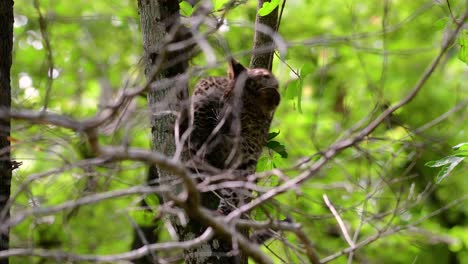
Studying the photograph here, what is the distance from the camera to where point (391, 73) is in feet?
39.4

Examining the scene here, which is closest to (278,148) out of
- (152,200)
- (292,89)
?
(292,89)

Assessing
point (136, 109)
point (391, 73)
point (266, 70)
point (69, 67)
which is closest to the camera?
point (136, 109)

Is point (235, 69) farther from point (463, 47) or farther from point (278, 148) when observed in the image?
point (463, 47)

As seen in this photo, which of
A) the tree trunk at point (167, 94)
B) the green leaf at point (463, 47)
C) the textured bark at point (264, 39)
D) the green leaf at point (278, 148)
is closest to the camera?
the tree trunk at point (167, 94)

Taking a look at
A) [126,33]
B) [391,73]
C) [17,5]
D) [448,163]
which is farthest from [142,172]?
[448,163]

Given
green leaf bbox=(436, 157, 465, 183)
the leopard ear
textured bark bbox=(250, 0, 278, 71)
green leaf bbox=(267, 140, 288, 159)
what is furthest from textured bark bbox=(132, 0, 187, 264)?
green leaf bbox=(436, 157, 465, 183)

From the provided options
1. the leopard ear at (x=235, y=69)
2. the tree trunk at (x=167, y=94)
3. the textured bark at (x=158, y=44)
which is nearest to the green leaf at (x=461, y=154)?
the tree trunk at (x=167, y=94)

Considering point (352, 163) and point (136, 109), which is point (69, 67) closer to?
point (352, 163)

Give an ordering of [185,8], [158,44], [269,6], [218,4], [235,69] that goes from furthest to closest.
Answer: [235,69] → [185,8] → [218,4] → [269,6] → [158,44]

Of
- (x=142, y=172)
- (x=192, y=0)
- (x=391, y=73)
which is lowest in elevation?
(x=142, y=172)

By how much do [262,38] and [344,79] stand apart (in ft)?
23.3

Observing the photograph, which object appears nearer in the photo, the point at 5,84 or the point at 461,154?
the point at 5,84

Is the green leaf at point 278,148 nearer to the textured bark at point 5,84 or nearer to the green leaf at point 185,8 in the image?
the green leaf at point 185,8

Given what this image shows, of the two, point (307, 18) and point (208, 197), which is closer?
point (208, 197)
